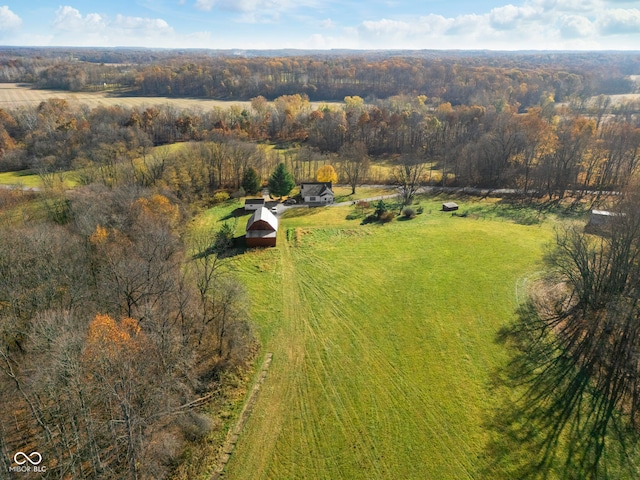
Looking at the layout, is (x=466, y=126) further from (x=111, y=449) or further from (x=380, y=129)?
(x=111, y=449)

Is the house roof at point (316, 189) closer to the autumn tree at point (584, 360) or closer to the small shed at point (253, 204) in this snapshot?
the small shed at point (253, 204)

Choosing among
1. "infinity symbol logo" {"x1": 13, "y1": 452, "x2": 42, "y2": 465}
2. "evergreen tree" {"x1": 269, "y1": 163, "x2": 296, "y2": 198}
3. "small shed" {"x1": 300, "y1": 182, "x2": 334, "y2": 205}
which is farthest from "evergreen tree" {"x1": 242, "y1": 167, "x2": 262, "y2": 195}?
"infinity symbol logo" {"x1": 13, "y1": 452, "x2": 42, "y2": 465}

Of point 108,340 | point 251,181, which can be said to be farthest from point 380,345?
point 251,181

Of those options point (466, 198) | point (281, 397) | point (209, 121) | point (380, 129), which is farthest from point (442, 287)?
point (209, 121)

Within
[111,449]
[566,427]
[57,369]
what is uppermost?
[57,369]

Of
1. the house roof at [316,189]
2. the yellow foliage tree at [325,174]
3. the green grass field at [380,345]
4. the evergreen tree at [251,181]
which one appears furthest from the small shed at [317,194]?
the green grass field at [380,345]

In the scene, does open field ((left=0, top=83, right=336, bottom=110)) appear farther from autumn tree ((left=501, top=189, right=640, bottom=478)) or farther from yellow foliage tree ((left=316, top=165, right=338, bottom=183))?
autumn tree ((left=501, top=189, right=640, bottom=478))
